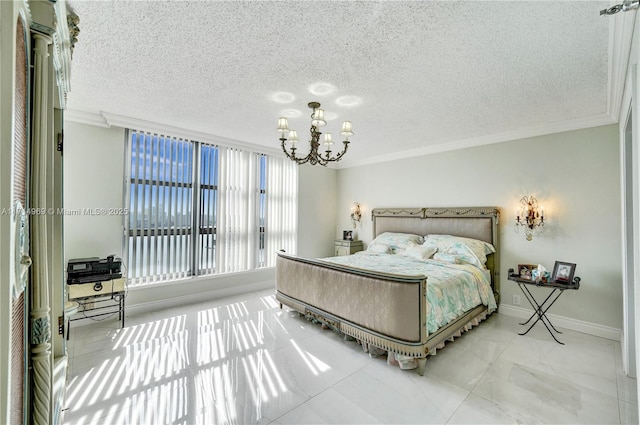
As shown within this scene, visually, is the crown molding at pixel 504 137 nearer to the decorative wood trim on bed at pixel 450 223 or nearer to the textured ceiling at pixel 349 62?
the textured ceiling at pixel 349 62

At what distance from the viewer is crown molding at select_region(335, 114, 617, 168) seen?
3312 millimetres

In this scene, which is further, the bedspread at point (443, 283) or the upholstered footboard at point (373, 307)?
the bedspread at point (443, 283)

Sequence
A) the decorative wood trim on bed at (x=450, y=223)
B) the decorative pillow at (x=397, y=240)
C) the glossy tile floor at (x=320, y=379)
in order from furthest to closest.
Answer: the decorative pillow at (x=397, y=240)
the decorative wood trim on bed at (x=450, y=223)
the glossy tile floor at (x=320, y=379)

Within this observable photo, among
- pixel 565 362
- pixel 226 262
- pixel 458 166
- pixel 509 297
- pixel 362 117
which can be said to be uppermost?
pixel 362 117

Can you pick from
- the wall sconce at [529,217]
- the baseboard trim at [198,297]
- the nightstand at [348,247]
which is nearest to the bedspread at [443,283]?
the wall sconce at [529,217]

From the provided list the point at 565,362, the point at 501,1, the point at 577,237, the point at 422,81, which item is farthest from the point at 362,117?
the point at 565,362

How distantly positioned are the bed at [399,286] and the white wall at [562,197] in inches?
10.7

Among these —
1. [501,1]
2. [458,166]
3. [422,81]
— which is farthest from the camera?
[458,166]

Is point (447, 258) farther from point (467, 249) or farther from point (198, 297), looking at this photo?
point (198, 297)

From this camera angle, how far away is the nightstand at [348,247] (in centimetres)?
571

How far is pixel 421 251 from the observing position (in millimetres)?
4141

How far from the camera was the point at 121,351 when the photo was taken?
2.80m

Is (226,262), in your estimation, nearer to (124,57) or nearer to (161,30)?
(124,57)

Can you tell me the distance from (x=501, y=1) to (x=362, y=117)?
1.90 meters
